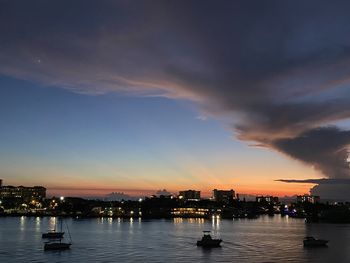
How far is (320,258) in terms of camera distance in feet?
207

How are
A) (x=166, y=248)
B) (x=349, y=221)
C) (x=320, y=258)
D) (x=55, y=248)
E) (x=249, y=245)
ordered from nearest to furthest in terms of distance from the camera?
(x=320, y=258)
(x=55, y=248)
(x=166, y=248)
(x=249, y=245)
(x=349, y=221)

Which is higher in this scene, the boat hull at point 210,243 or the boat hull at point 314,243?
the boat hull at point 210,243

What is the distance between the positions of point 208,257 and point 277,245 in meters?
22.5

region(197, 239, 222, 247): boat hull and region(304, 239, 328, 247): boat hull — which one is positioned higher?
region(197, 239, 222, 247): boat hull

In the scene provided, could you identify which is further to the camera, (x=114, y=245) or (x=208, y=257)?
(x=114, y=245)

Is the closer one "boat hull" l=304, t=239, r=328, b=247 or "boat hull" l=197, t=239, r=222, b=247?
Answer: "boat hull" l=197, t=239, r=222, b=247

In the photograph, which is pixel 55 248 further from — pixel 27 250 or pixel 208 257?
pixel 208 257

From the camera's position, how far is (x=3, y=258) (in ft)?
192

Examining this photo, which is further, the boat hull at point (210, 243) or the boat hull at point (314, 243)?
the boat hull at point (314, 243)

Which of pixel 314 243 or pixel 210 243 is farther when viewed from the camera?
pixel 314 243

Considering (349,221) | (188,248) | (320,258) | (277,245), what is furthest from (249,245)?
(349,221)

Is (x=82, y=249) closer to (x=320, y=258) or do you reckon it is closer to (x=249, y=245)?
(x=249, y=245)

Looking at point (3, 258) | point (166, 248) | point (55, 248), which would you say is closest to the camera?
point (3, 258)

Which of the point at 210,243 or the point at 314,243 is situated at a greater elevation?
the point at 210,243
